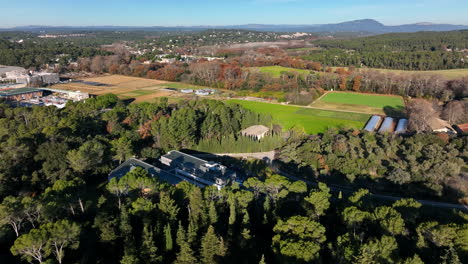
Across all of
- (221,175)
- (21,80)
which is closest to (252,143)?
(221,175)

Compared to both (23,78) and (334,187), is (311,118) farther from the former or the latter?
(23,78)

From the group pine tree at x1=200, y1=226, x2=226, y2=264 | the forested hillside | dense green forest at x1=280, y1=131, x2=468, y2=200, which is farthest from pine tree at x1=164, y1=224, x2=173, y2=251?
the forested hillside

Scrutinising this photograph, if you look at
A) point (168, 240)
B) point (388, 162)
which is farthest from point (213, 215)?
point (388, 162)

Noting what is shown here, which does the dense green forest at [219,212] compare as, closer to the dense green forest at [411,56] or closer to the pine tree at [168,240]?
the pine tree at [168,240]

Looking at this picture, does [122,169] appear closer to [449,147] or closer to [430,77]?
[449,147]

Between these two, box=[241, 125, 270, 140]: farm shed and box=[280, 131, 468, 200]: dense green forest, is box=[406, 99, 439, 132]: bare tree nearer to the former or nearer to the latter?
box=[280, 131, 468, 200]: dense green forest

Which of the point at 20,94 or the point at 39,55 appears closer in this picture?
the point at 20,94
